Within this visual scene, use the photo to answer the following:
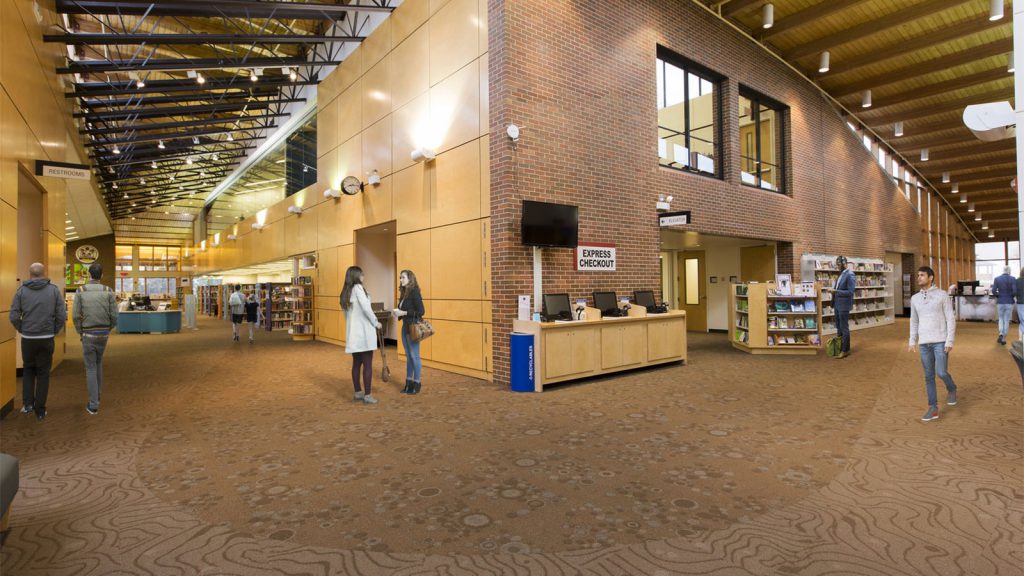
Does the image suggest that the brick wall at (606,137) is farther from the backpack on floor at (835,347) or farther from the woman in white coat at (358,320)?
the backpack on floor at (835,347)

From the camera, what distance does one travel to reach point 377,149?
10.2 meters

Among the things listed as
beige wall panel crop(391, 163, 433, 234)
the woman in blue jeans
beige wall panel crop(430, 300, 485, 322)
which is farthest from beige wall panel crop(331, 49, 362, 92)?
the woman in blue jeans

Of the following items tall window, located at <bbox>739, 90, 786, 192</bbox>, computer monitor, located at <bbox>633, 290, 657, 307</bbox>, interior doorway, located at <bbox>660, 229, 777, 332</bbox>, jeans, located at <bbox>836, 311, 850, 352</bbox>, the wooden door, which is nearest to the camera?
computer monitor, located at <bbox>633, 290, 657, 307</bbox>

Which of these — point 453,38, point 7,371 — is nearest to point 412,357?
point 7,371

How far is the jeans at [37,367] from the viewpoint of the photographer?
5145 mm

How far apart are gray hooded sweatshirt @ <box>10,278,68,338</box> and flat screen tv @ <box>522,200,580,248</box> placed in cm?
521

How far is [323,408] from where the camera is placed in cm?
566

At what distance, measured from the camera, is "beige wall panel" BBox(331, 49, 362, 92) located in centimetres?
1120

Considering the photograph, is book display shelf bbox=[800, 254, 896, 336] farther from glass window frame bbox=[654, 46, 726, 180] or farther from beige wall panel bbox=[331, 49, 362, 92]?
beige wall panel bbox=[331, 49, 362, 92]

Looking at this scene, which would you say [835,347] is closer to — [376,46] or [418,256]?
[418,256]

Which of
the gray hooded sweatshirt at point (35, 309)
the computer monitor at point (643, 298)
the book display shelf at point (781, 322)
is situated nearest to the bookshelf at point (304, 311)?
the gray hooded sweatshirt at point (35, 309)

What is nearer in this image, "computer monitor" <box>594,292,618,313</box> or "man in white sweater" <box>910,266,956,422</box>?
"man in white sweater" <box>910,266,956,422</box>

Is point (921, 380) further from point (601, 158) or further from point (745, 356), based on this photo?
point (601, 158)

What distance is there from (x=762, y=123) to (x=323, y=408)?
1250 cm
